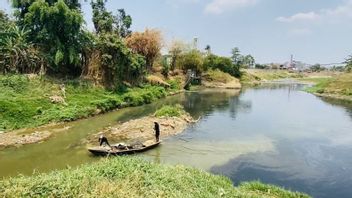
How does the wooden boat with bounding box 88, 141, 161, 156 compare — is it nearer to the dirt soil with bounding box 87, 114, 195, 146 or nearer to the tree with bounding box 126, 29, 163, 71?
the dirt soil with bounding box 87, 114, 195, 146

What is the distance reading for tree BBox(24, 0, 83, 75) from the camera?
1142 inches

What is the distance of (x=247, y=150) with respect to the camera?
19.6 meters

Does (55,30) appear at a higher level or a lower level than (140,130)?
higher

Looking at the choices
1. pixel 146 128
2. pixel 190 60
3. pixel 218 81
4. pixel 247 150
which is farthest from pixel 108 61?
pixel 218 81

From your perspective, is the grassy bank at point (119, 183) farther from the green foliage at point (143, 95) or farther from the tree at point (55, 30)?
the green foliage at point (143, 95)

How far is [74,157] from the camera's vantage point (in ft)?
57.9

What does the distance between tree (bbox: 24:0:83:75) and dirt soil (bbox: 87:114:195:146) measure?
10313 millimetres

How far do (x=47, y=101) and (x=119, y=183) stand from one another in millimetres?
18803

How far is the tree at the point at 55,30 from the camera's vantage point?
95.2ft

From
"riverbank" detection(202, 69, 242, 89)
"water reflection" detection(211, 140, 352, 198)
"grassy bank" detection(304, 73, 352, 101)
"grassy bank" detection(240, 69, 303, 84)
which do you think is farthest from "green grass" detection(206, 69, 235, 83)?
"water reflection" detection(211, 140, 352, 198)

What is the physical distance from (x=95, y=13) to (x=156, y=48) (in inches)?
393

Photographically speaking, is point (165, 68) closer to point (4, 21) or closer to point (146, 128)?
point (4, 21)

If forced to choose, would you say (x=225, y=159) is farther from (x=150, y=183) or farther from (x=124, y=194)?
(x=124, y=194)

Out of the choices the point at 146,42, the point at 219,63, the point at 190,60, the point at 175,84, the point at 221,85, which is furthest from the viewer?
the point at 219,63
